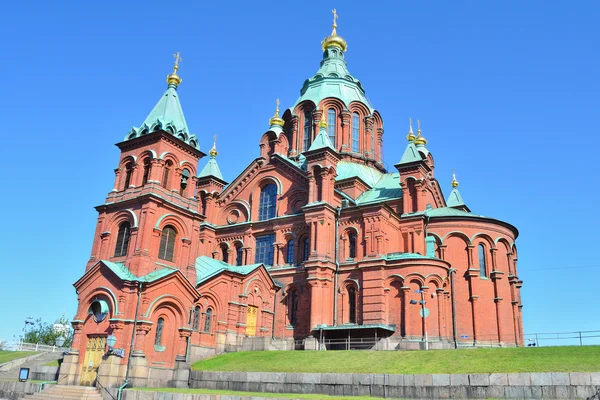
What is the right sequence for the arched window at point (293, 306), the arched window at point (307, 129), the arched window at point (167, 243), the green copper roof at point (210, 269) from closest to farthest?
the arched window at point (167, 243)
the green copper roof at point (210, 269)
the arched window at point (293, 306)
the arched window at point (307, 129)

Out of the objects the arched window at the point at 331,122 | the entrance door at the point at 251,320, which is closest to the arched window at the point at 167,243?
the entrance door at the point at 251,320

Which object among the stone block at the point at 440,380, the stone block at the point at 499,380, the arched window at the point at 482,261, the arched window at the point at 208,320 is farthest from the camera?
the arched window at the point at 482,261

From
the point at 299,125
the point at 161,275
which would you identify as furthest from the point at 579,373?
the point at 299,125

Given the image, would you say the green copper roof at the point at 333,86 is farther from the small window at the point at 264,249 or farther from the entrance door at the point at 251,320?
the entrance door at the point at 251,320

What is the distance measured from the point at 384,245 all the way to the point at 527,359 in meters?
13.7

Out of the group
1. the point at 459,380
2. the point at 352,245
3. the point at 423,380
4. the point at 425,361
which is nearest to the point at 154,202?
the point at 352,245

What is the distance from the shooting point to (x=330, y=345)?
101 ft

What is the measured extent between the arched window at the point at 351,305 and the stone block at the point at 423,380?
13050 millimetres

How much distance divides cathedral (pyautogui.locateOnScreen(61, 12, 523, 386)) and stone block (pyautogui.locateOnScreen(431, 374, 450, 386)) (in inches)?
415

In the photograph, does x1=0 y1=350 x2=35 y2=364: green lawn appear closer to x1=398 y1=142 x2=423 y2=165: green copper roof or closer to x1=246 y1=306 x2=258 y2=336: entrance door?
x1=246 y1=306 x2=258 y2=336: entrance door

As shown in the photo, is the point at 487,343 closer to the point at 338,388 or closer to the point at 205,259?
the point at 338,388

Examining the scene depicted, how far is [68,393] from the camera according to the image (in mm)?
23125

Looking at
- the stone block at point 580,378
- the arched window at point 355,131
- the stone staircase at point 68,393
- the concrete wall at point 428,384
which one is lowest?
the stone staircase at point 68,393

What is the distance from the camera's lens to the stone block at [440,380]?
715 inches
